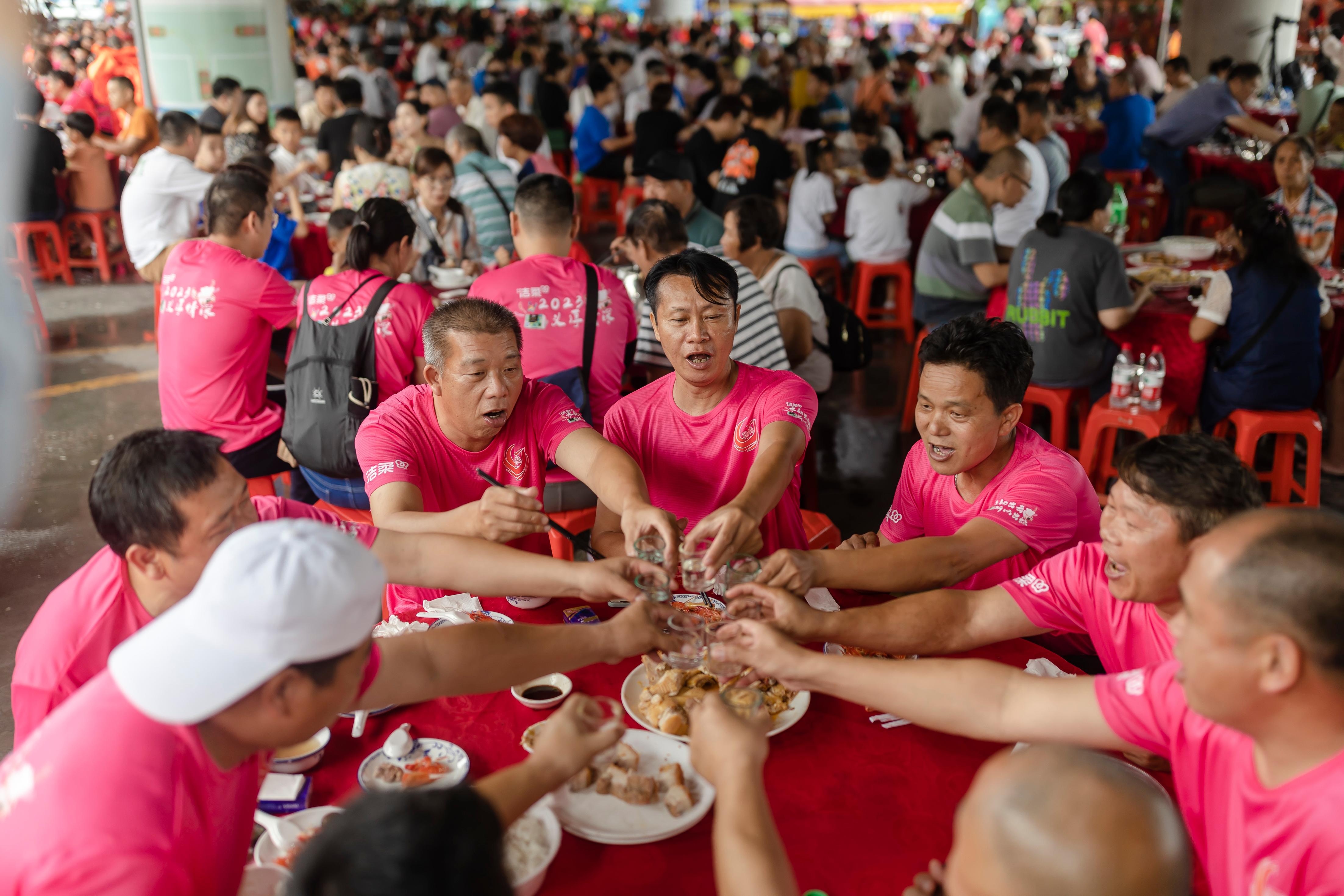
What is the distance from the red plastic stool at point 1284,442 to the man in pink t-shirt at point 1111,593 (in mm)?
2673

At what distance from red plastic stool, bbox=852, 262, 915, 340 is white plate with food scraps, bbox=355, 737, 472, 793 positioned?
214 inches

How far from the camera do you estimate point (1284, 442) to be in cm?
457

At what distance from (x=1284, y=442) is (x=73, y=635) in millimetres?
4872

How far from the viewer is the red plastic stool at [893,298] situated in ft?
22.7

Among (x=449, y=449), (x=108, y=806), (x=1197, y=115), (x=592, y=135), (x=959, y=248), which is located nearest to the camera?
(x=108, y=806)

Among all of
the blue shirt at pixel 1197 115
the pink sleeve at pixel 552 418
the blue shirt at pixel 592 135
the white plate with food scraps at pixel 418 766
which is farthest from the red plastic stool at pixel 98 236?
the blue shirt at pixel 1197 115

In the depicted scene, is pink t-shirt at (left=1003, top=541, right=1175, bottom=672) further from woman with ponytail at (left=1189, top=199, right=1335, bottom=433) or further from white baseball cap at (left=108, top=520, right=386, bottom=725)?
woman with ponytail at (left=1189, top=199, right=1335, bottom=433)

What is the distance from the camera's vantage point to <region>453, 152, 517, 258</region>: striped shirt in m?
5.76

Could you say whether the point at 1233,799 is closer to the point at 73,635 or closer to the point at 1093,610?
the point at 1093,610

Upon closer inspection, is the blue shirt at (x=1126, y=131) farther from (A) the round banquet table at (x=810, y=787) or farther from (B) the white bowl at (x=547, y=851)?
(B) the white bowl at (x=547, y=851)

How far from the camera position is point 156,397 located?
626cm

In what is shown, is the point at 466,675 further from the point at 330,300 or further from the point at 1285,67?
the point at 1285,67

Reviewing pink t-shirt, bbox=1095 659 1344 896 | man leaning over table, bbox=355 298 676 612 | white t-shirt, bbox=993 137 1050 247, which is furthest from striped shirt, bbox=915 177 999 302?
pink t-shirt, bbox=1095 659 1344 896

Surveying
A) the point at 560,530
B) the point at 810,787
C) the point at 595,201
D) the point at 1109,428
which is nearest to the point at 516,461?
the point at 560,530
